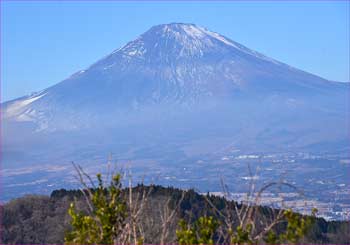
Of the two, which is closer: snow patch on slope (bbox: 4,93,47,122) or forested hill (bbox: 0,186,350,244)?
forested hill (bbox: 0,186,350,244)

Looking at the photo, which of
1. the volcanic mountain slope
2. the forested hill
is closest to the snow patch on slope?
the volcanic mountain slope

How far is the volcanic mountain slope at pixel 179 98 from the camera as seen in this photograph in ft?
421

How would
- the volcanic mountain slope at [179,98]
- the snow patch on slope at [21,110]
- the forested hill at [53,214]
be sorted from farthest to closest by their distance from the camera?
the snow patch on slope at [21,110]
the volcanic mountain slope at [179,98]
the forested hill at [53,214]

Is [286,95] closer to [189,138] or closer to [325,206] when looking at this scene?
[189,138]

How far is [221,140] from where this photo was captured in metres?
115

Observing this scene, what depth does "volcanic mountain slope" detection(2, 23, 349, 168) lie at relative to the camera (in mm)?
128375

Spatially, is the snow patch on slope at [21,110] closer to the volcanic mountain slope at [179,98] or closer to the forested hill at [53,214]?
the volcanic mountain slope at [179,98]

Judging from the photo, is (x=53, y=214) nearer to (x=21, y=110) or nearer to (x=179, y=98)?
(x=21, y=110)

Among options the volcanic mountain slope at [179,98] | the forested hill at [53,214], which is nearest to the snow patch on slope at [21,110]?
the volcanic mountain slope at [179,98]

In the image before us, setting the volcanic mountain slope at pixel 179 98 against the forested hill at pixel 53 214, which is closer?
the forested hill at pixel 53 214

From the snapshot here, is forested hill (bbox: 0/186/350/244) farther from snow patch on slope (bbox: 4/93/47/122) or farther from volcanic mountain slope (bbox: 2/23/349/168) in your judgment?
snow patch on slope (bbox: 4/93/47/122)

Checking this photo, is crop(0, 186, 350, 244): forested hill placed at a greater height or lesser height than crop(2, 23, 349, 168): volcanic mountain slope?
lesser

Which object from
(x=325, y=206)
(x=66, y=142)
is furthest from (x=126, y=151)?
(x=325, y=206)

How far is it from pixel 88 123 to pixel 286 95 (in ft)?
128
